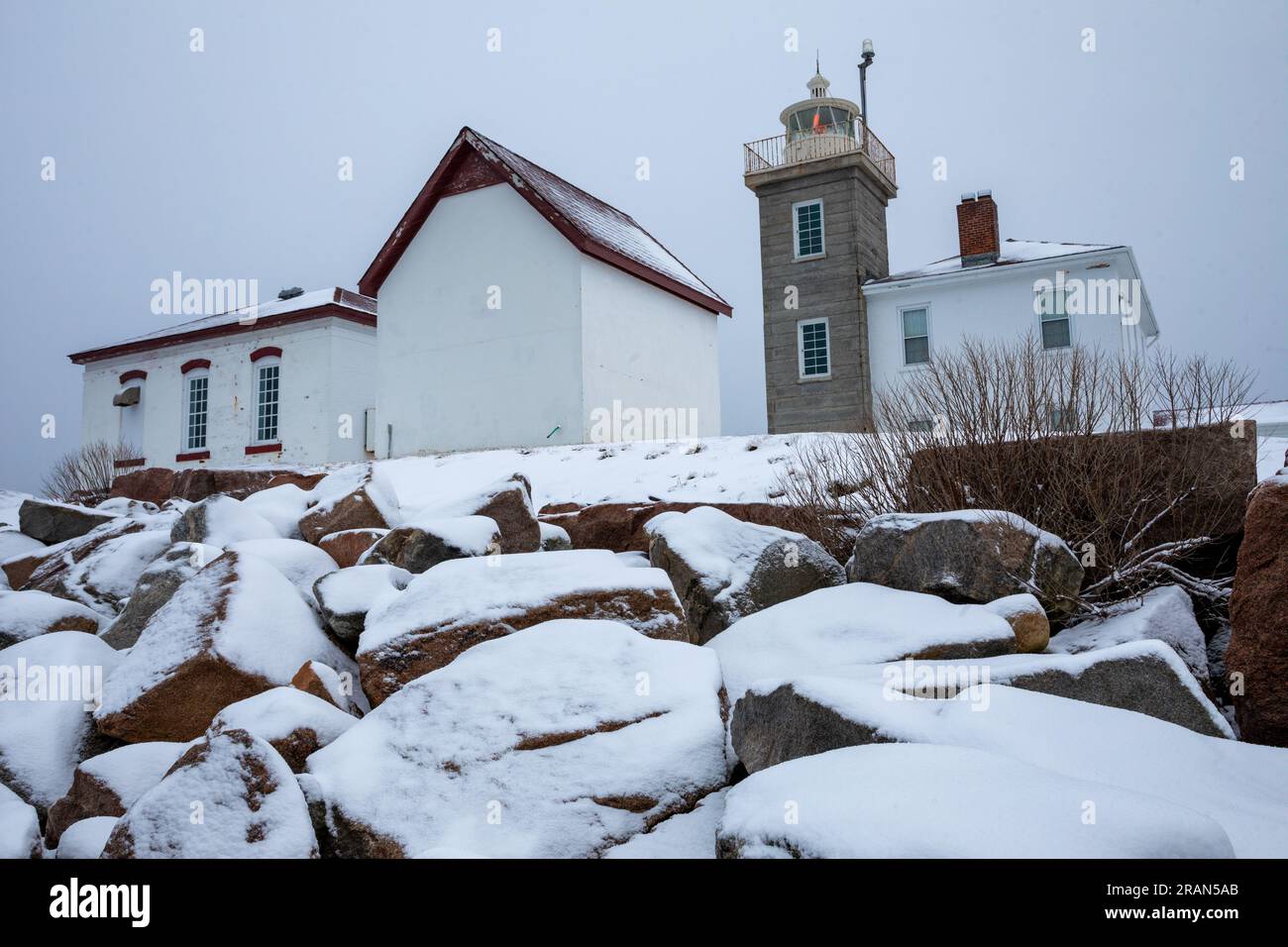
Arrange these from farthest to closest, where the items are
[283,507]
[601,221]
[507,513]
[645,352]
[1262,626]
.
A: 1. [601,221]
2. [645,352]
3. [283,507]
4. [507,513]
5. [1262,626]

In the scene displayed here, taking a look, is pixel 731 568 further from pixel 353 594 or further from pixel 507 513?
pixel 353 594

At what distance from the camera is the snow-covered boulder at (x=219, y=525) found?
8281mm

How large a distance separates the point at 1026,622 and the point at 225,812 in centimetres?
413

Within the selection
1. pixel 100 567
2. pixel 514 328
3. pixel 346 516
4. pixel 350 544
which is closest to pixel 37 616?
pixel 100 567

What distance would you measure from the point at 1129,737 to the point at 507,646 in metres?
2.96

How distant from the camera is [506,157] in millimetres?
16531

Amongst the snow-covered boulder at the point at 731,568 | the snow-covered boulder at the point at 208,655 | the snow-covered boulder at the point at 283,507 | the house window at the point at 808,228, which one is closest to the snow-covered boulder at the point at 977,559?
the snow-covered boulder at the point at 731,568

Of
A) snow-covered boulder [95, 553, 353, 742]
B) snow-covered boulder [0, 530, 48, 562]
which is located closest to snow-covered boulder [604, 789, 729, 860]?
snow-covered boulder [95, 553, 353, 742]

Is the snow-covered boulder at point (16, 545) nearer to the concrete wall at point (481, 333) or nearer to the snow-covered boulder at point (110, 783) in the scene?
the snow-covered boulder at point (110, 783)

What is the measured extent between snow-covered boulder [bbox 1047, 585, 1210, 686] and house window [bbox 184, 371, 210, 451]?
70.0 ft

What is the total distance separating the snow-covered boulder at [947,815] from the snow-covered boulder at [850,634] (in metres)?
1.57

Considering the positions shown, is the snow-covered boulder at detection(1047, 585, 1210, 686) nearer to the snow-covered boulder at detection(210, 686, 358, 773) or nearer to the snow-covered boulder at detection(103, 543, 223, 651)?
the snow-covered boulder at detection(210, 686, 358, 773)

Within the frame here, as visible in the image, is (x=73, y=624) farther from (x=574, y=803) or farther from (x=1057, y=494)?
(x=1057, y=494)

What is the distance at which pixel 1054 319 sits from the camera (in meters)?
19.4
